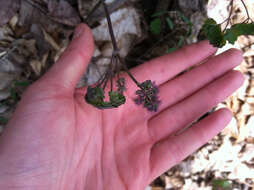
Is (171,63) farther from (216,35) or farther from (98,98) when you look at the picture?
(98,98)

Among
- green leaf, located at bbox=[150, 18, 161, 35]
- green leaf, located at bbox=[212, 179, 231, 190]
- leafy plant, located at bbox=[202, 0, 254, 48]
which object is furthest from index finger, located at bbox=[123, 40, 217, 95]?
green leaf, located at bbox=[212, 179, 231, 190]

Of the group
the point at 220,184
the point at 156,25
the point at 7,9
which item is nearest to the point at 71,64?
the point at 7,9

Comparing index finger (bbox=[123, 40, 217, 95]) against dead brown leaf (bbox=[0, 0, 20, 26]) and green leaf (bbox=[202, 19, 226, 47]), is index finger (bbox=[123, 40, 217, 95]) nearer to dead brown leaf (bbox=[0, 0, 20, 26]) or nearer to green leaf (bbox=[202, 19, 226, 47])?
green leaf (bbox=[202, 19, 226, 47])

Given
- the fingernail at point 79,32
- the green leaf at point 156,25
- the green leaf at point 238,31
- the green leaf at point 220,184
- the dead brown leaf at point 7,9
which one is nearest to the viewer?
the green leaf at point 238,31

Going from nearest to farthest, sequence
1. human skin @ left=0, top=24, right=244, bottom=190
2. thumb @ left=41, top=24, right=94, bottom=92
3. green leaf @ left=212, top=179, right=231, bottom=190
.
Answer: human skin @ left=0, top=24, right=244, bottom=190 → thumb @ left=41, top=24, right=94, bottom=92 → green leaf @ left=212, top=179, right=231, bottom=190

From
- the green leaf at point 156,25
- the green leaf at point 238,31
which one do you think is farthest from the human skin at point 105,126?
the green leaf at point 238,31

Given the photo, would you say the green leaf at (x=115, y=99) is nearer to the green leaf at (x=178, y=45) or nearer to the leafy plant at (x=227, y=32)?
the leafy plant at (x=227, y=32)

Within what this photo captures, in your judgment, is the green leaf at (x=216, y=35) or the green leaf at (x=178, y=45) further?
the green leaf at (x=178, y=45)
